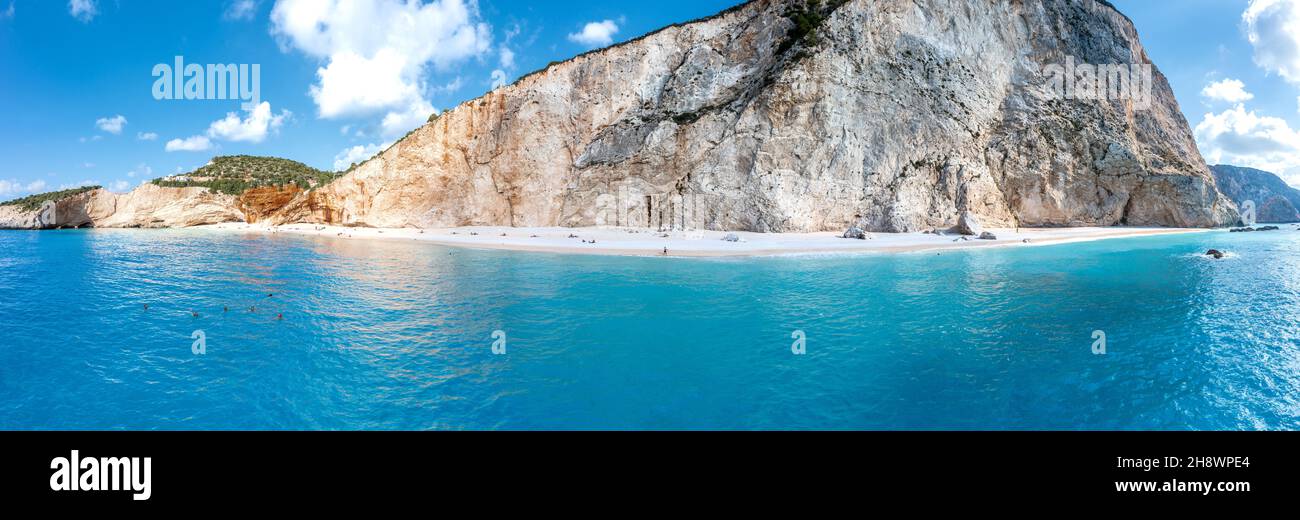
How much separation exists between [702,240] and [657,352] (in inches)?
924

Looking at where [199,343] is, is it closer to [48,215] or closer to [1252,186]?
[48,215]

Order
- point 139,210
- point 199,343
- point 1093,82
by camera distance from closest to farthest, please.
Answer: point 199,343
point 1093,82
point 139,210

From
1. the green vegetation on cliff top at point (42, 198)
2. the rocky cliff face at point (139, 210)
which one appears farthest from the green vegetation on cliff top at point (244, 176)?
the green vegetation on cliff top at point (42, 198)

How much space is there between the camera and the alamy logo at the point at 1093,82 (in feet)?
153

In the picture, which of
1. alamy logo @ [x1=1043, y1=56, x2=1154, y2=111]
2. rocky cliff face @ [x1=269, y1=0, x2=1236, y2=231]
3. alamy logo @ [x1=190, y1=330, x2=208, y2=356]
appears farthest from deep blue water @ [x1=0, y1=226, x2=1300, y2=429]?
alamy logo @ [x1=1043, y1=56, x2=1154, y2=111]

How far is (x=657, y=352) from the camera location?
9203 mm

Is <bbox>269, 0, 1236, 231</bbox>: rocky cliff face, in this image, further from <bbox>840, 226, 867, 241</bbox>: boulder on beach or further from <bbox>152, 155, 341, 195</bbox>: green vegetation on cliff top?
<bbox>152, 155, 341, 195</bbox>: green vegetation on cliff top

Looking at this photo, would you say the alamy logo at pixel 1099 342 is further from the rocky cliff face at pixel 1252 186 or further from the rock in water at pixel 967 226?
the rocky cliff face at pixel 1252 186

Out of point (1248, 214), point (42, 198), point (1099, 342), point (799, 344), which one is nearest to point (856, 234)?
point (1099, 342)

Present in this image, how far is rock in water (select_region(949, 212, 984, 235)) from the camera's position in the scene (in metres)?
35.6
